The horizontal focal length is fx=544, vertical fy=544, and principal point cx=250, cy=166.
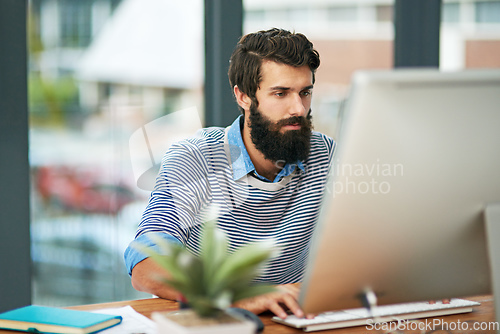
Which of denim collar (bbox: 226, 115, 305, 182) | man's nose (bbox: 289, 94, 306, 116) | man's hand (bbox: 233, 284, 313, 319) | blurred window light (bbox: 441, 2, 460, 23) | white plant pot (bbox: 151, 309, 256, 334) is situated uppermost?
blurred window light (bbox: 441, 2, 460, 23)

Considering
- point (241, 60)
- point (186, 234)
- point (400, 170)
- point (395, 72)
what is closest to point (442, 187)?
point (400, 170)

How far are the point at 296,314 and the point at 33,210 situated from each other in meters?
1.42

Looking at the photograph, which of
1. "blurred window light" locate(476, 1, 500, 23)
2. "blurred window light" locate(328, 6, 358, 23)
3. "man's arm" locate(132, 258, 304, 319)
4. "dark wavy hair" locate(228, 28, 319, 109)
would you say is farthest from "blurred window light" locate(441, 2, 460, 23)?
"man's arm" locate(132, 258, 304, 319)

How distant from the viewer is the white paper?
3.66 feet

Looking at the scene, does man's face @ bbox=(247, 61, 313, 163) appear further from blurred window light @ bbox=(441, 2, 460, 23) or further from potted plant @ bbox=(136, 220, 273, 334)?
blurred window light @ bbox=(441, 2, 460, 23)

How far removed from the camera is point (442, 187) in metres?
0.86

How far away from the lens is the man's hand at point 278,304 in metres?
1.17

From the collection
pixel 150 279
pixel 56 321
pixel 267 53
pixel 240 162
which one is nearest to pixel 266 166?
pixel 240 162

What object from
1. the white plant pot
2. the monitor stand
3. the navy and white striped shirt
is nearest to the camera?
the white plant pot

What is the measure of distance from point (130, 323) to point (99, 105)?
52.5 inches

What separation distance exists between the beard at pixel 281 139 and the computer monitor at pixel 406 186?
890 millimetres

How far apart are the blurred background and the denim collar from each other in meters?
0.69

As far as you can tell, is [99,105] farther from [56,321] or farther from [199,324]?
[199,324]

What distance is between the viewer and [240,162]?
5.91ft
